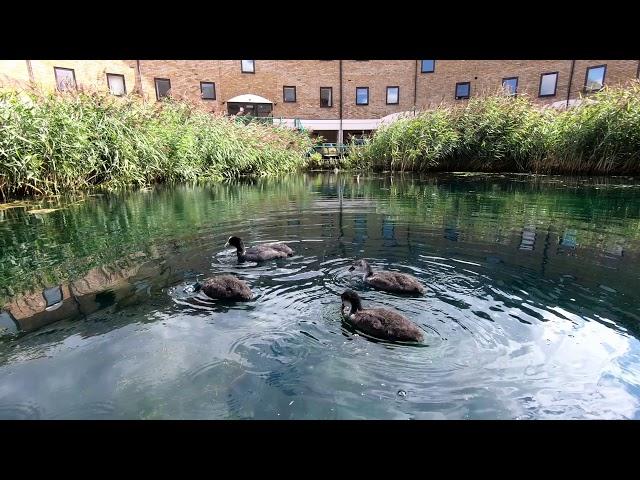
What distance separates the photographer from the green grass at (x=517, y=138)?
48.5 feet

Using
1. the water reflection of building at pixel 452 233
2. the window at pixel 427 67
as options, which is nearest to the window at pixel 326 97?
the window at pixel 427 67

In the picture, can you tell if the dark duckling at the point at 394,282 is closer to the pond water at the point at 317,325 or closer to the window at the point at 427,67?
the pond water at the point at 317,325

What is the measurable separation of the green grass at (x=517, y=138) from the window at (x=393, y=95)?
1083 cm

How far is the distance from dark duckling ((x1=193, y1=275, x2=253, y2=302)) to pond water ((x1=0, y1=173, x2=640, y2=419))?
185 millimetres

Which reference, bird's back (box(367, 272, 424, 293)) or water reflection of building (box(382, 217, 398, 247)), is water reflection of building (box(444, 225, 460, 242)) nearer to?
water reflection of building (box(382, 217, 398, 247))

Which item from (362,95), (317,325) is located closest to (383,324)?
(317,325)

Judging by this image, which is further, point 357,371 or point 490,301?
point 490,301

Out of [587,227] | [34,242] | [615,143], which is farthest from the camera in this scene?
[615,143]

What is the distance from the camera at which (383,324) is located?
3.39 m

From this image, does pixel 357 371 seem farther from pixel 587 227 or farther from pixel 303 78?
pixel 303 78

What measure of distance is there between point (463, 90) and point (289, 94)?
512 inches

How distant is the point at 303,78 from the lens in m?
31.1
